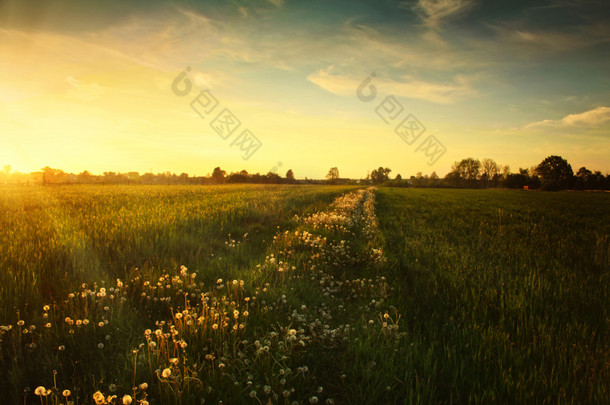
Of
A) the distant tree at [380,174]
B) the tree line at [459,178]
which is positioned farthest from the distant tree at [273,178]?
the distant tree at [380,174]

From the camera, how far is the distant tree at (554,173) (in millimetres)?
93375

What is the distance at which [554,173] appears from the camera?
102 metres

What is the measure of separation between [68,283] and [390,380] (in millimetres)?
4629

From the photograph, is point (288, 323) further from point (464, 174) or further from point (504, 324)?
point (464, 174)

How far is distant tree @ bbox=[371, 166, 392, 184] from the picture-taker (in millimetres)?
193000

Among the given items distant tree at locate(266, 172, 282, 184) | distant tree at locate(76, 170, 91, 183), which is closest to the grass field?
distant tree at locate(76, 170, 91, 183)

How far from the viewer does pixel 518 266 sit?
6332mm

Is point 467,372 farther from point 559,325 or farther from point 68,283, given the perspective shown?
point 68,283

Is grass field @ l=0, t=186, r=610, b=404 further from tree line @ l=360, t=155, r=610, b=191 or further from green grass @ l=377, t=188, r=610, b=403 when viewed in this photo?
tree line @ l=360, t=155, r=610, b=191

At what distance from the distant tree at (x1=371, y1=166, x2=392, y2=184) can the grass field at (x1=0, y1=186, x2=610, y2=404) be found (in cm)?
19247

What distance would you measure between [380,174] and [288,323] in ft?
650

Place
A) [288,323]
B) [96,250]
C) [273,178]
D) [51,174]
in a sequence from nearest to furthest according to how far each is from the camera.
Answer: [288,323]
[96,250]
[51,174]
[273,178]

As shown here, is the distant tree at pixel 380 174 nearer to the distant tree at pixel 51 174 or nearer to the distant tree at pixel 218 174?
the distant tree at pixel 218 174

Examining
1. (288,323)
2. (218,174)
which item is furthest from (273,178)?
(288,323)
